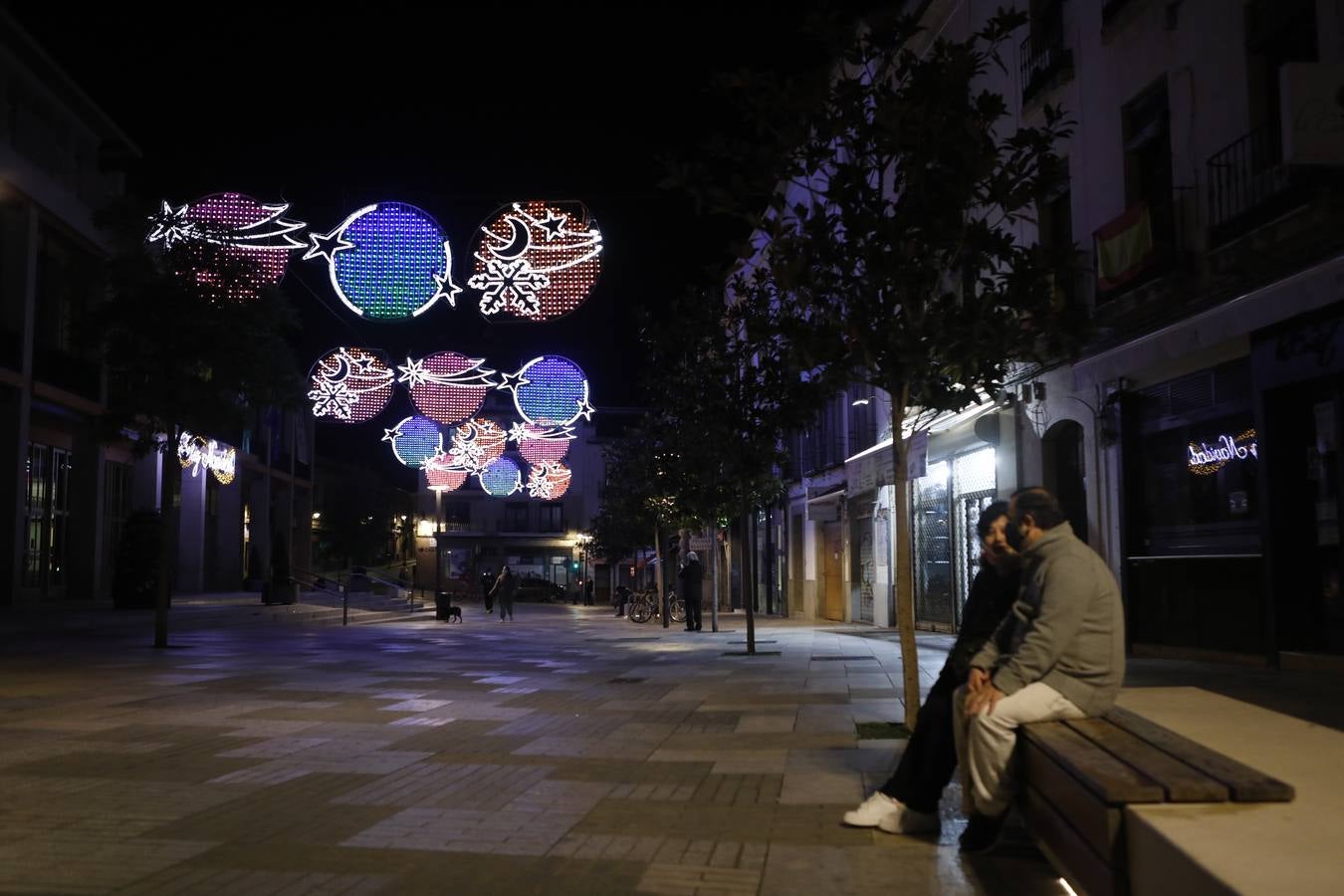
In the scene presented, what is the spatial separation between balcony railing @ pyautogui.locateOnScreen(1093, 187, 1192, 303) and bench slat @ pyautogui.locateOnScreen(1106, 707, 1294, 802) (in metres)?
9.82

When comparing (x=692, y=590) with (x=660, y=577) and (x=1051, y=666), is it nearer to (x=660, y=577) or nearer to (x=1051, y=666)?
(x=660, y=577)

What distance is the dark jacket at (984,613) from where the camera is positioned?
5.37m

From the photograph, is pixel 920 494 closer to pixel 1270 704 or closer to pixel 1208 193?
pixel 1208 193

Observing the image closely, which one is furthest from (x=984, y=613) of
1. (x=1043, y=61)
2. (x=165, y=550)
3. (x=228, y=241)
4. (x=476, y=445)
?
(x=476, y=445)

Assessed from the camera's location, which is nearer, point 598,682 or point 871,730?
point 871,730

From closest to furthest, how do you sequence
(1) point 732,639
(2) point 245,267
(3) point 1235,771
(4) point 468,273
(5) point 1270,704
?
1. (3) point 1235,771
2. (5) point 1270,704
3. (4) point 468,273
4. (2) point 245,267
5. (1) point 732,639

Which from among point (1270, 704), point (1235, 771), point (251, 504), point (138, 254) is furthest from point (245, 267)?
point (251, 504)

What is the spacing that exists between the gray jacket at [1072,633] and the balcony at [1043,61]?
43.2 feet

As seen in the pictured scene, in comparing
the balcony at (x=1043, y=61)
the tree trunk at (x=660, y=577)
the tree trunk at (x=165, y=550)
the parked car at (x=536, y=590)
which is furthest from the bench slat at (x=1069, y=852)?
the parked car at (x=536, y=590)

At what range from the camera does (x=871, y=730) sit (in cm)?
831

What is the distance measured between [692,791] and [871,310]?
3589 mm

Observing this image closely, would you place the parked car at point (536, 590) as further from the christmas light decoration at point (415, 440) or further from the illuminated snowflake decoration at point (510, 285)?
the illuminated snowflake decoration at point (510, 285)

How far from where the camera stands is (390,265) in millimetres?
13992

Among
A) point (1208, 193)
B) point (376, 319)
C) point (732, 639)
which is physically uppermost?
point (1208, 193)
